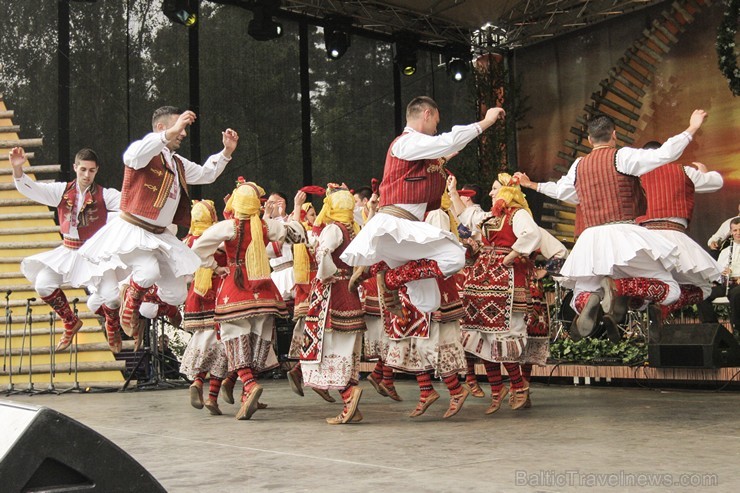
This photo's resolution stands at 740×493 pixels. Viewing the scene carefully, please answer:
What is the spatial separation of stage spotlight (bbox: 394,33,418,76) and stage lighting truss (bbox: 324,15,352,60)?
2.95ft

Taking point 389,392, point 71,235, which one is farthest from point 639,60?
point 71,235

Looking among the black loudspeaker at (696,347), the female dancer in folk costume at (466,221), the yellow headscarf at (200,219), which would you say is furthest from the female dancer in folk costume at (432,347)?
the black loudspeaker at (696,347)

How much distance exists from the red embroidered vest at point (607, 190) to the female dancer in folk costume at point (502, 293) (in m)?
0.77

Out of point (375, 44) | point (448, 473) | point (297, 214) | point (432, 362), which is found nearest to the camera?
point (448, 473)

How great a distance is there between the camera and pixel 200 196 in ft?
35.8

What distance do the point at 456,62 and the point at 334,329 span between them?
8479mm

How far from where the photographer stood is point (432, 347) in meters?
5.12

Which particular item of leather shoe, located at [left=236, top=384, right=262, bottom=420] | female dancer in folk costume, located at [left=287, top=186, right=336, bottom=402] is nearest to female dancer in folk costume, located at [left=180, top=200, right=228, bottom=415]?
leather shoe, located at [left=236, top=384, right=262, bottom=420]

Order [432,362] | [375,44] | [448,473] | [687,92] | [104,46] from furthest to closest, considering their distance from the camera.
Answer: [375,44] → [687,92] → [104,46] → [432,362] → [448,473]

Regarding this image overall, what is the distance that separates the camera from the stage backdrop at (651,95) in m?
11.1

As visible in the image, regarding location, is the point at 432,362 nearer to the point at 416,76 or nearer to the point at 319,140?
the point at 319,140

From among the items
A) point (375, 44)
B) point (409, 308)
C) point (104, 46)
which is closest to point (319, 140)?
point (375, 44)

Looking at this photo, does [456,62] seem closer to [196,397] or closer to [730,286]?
[730,286]

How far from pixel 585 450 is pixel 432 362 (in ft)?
5.30
